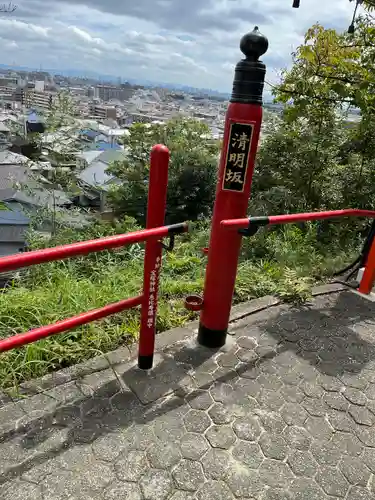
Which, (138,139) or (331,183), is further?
(138,139)

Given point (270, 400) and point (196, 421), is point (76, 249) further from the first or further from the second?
point (270, 400)

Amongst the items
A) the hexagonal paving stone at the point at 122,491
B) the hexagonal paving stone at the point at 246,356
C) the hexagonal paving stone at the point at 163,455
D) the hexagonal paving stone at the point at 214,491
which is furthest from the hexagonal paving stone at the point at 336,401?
the hexagonal paving stone at the point at 122,491

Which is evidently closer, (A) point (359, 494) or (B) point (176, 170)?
(A) point (359, 494)

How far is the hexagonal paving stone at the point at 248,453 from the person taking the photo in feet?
6.34

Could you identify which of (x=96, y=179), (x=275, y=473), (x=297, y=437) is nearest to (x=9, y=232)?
(x=96, y=179)

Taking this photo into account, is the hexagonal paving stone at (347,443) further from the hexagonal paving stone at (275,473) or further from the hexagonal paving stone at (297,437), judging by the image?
the hexagonal paving stone at (275,473)

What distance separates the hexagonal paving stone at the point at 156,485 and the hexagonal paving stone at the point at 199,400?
1.53 feet

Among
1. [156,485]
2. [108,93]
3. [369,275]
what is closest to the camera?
[156,485]

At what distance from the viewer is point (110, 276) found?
12.5ft

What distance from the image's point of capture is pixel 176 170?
485 inches

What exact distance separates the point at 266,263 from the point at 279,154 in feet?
10.8

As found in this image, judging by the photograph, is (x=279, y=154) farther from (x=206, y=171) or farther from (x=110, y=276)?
(x=206, y=171)

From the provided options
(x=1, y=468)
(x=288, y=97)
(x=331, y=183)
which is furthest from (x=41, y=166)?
(x=1, y=468)

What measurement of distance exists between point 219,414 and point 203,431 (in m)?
0.16
